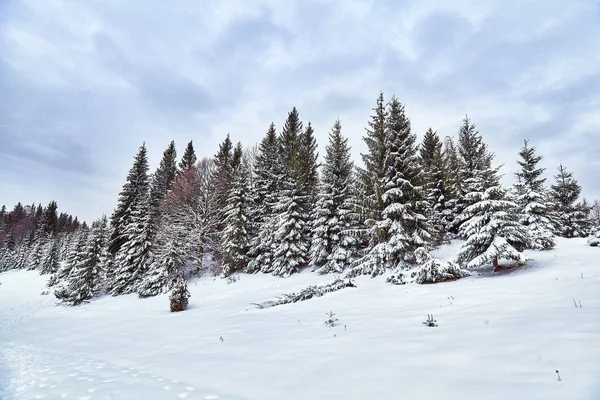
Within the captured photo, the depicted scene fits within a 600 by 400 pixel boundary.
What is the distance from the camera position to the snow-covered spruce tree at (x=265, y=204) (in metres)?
23.0

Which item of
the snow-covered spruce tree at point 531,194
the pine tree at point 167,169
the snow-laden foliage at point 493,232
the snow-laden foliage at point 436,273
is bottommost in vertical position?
the snow-laden foliage at point 436,273

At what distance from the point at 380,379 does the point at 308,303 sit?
7.94 meters

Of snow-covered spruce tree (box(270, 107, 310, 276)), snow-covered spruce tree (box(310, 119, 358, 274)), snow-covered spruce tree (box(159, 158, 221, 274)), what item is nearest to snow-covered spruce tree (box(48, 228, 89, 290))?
snow-covered spruce tree (box(159, 158, 221, 274))

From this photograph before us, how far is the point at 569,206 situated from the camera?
87.6 ft

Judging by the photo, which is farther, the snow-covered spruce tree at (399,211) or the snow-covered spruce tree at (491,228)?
the snow-covered spruce tree at (399,211)

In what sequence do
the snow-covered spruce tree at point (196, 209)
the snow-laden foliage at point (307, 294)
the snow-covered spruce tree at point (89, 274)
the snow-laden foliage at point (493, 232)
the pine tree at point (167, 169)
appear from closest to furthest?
the snow-laden foliage at point (493, 232) < the snow-laden foliage at point (307, 294) < the snow-covered spruce tree at point (89, 274) < the snow-covered spruce tree at point (196, 209) < the pine tree at point (167, 169)

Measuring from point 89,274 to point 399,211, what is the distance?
84.7 ft

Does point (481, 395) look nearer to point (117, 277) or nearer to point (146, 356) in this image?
point (146, 356)

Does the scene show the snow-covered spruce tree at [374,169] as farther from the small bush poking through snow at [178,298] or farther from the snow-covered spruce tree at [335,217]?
the small bush poking through snow at [178,298]

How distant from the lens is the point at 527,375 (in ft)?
12.1

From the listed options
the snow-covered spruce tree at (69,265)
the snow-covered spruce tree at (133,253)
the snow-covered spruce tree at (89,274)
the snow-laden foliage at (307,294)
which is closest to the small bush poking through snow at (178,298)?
the snow-laden foliage at (307,294)

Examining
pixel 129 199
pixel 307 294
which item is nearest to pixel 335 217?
pixel 307 294

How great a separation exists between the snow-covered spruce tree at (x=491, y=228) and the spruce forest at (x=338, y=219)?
0.16 ft

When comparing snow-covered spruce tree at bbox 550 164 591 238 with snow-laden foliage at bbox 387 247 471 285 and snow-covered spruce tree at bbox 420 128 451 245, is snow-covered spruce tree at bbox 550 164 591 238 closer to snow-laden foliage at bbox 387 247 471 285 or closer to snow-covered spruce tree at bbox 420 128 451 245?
snow-covered spruce tree at bbox 420 128 451 245
